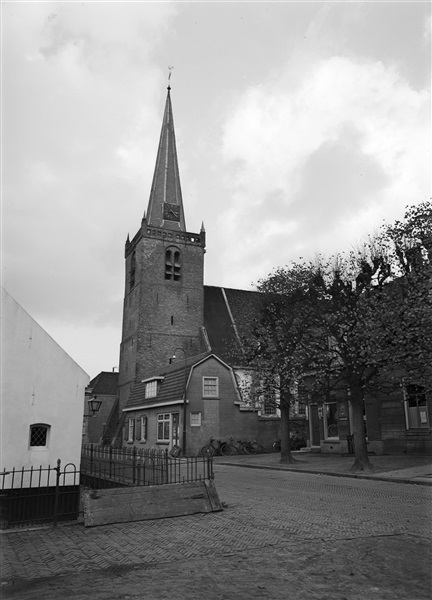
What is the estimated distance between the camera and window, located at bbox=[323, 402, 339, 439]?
96.6 feet

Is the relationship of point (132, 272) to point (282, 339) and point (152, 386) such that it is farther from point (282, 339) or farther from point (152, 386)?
point (282, 339)

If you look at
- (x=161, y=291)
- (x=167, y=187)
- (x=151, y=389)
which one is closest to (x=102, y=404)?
(x=161, y=291)

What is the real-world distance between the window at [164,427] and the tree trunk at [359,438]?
718 inches

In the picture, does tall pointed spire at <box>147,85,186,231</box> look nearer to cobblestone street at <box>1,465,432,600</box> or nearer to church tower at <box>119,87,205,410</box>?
church tower at <box>119,87,205,410</box>

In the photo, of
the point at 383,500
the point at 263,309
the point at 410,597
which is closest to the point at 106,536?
the point at 410,597

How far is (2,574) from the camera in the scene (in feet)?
21.6

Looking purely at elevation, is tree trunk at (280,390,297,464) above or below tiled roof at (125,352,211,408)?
below

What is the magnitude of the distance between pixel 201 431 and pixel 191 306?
22563mm

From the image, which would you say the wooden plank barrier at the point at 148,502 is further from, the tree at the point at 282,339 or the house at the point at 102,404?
the house at the point at 102,404

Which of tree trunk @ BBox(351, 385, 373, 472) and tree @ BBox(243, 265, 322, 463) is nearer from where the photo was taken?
tree trunk @ BBox(351, 385, 373, 472)

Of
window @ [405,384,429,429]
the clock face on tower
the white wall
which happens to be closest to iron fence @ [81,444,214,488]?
the white wall

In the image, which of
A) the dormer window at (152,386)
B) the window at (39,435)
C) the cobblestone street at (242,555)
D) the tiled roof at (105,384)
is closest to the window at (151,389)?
the dormer window at (152,386)

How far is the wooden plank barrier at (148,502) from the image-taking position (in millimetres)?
9781

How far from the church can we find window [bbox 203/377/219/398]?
70 mm
